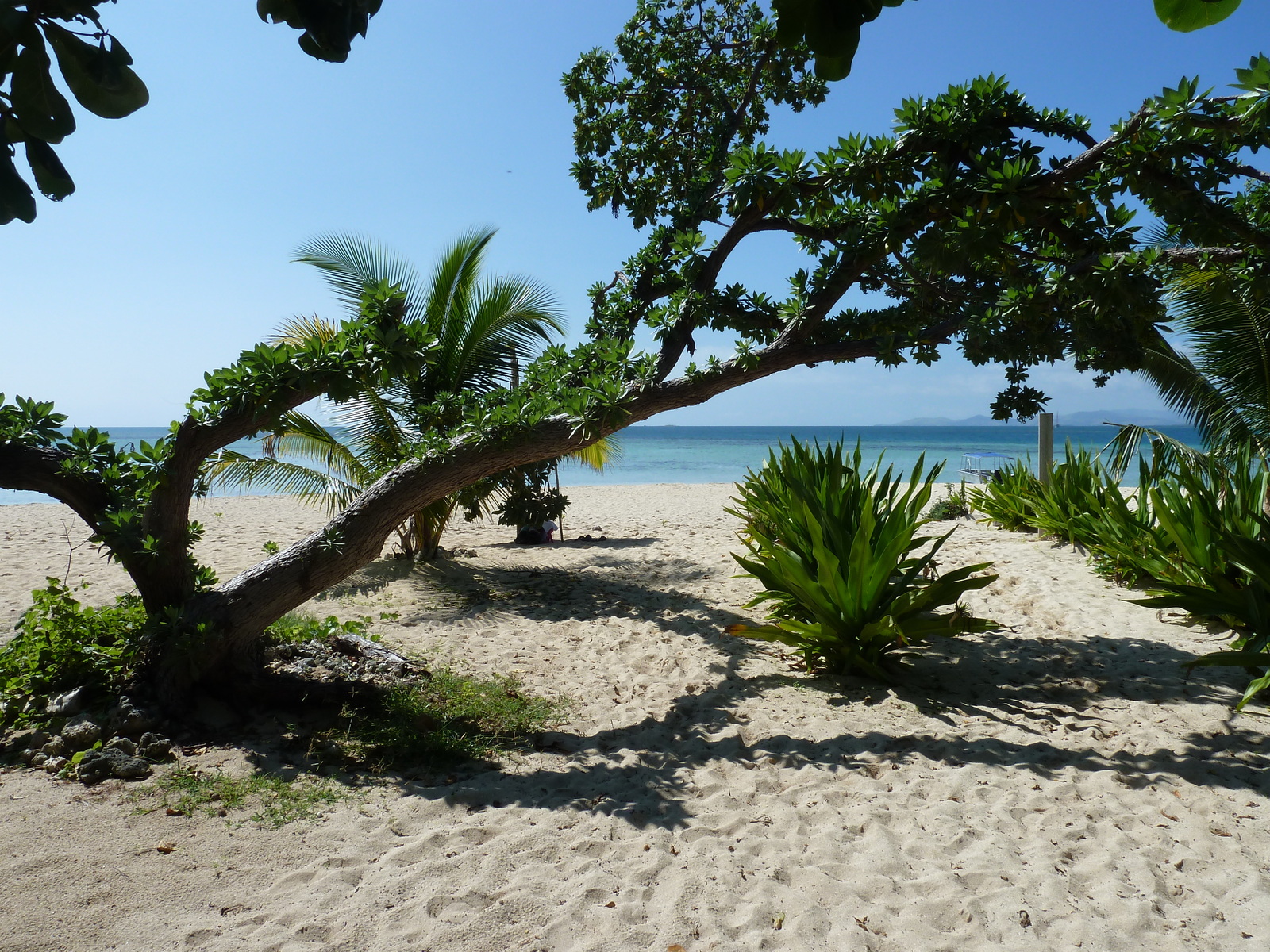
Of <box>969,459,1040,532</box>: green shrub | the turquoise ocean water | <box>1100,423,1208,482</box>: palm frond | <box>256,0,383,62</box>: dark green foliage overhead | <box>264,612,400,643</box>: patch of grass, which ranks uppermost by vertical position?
<box>256,0,383,62</box>: dark green foliage overhead

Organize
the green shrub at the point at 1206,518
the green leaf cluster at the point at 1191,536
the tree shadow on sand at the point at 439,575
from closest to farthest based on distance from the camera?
the green leaf cluster at the point at 1191,536
the green shrub at the point at 1206,518
the tree shadow on sand at the point at 439,575

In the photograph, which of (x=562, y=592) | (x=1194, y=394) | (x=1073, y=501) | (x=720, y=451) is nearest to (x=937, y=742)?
(x=562, y=592)

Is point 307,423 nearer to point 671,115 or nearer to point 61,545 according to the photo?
point 671,115

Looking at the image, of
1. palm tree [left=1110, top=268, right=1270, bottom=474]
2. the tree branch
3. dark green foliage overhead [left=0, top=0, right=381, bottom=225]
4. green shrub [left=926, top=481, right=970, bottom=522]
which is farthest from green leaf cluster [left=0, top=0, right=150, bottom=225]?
green shrub [left=926, top=481, right=970, bottom=522]

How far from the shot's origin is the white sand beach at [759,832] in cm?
221

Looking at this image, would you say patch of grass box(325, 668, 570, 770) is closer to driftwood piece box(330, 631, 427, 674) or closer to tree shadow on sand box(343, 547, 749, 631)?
driftwood piece box(330, 631, 427, 674)

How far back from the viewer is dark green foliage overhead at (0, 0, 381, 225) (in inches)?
51.8

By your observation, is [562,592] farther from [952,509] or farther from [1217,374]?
[1217,374]

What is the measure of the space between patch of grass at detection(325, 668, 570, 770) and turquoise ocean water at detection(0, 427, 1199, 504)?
8.35 meters

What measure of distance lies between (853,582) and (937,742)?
3.31 feet

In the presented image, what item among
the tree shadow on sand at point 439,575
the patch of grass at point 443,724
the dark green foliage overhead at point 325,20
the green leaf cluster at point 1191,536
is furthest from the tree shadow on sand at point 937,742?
the tree shadow on sand at point 439,575

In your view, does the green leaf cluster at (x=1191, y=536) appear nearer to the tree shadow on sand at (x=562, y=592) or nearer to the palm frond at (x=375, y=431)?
the tree shadow on sand at (x=562, y=592)

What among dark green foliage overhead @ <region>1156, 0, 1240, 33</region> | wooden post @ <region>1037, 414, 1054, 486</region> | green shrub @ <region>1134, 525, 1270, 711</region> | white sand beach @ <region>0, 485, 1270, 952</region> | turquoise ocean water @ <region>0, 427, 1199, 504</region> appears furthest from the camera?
turquoise ocean water @ <region>0, 427, 1199, 504</region>

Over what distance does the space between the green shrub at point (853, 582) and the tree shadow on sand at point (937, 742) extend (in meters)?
0.23
